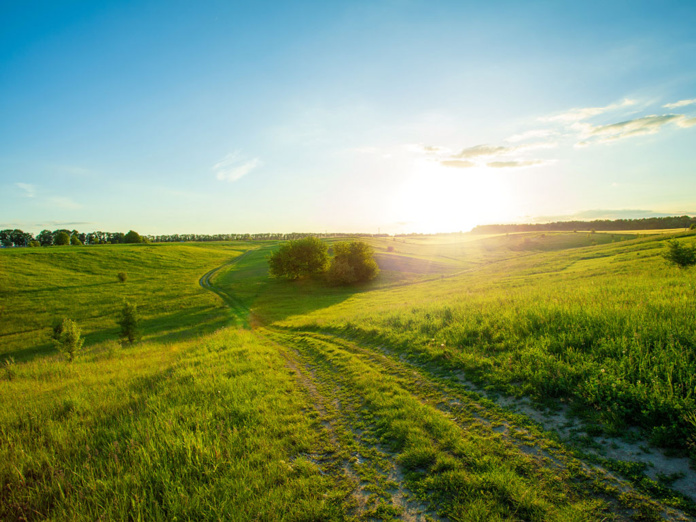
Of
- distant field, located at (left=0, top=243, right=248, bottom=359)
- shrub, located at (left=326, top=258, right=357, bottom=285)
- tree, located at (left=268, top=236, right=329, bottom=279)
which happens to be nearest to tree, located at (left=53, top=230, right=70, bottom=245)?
distant field, located at (left=0, top=243, right=248, bottom=359)

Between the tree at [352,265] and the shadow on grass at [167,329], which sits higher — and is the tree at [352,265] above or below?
above

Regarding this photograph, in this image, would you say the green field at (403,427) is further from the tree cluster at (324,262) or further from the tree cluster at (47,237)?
the tree cluster at (47,237)

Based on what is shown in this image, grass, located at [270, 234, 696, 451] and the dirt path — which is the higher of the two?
grass, located at [270, 234, 696, 451]

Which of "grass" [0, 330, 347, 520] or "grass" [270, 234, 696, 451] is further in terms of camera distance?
"grass" [270, 234, 696, 451]

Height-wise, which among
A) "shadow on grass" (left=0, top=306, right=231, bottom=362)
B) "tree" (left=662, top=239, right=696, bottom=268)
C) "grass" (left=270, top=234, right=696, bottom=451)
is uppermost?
"tree" (left=662, top=239, right=696, bottom=268)

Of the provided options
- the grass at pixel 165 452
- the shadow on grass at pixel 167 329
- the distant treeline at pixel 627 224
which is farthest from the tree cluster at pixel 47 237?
the distant treeline at pixel 627 224

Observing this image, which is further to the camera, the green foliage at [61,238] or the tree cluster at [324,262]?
the green foliage at [61,238]

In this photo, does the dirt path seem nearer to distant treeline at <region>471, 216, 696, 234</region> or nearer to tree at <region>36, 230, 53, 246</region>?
distant treeline at <region>471, 216, 696, 234</region>

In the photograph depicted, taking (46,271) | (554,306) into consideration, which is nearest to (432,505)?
(554,306)

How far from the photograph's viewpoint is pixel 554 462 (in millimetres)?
4812

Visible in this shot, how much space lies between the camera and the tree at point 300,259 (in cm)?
6028

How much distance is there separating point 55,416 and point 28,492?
3756 mm

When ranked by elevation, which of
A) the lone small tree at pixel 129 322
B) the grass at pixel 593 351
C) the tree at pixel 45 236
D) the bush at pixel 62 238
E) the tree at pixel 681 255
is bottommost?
the lone small tree at pixel 129 322

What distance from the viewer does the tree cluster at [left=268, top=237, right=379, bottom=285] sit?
2253 inches
